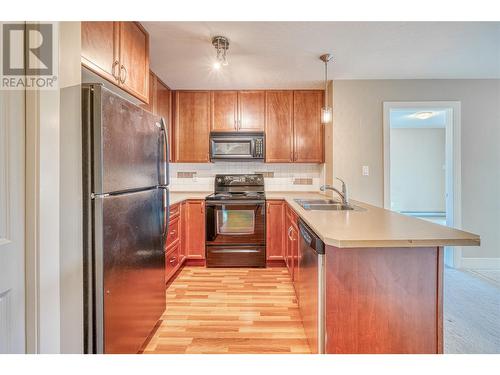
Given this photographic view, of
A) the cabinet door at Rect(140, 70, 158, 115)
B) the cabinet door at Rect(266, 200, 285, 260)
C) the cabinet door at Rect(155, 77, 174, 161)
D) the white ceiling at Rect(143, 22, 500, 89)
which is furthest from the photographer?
the cabinet door at Rect(266, 200, 285, 260)

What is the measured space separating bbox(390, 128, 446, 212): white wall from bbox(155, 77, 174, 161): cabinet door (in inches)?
261

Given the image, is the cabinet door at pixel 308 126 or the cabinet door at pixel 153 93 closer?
the cabinet door at pixel 153 93

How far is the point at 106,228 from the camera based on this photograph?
3.94 ft

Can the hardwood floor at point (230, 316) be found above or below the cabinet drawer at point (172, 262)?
below

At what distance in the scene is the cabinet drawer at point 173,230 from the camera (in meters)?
2.61

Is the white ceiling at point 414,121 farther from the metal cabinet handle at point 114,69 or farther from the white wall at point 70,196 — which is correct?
the white wall at point 70,196

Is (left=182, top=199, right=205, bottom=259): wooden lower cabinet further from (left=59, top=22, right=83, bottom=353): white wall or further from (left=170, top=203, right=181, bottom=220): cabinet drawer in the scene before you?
(left=59, top=22, right=83, bottom=353): white wall

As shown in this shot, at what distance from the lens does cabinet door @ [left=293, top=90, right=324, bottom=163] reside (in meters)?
3.43

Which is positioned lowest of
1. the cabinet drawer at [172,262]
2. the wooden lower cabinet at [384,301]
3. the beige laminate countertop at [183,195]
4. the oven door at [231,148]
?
the cabinet drawer at [172,262]

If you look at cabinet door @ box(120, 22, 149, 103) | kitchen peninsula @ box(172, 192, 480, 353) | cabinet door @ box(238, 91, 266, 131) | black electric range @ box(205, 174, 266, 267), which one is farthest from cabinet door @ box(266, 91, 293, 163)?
kitchen peninsula @ box(172, 192, 480, 353)

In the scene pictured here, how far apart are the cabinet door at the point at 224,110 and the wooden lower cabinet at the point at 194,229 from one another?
1.08m

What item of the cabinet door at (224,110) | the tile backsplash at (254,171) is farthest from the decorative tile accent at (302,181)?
the cabinet door at (224,110)
